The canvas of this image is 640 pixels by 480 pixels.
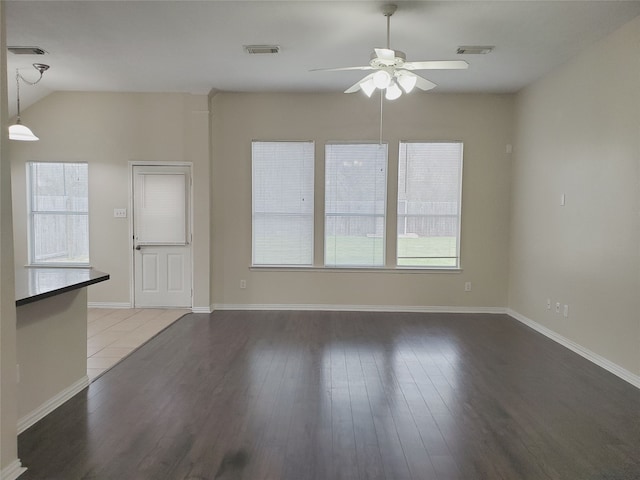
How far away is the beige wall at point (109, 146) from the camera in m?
5.80

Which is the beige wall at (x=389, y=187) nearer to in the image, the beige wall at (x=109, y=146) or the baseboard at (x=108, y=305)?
the beige wall at (x=109, y=146)

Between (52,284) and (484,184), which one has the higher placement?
(484,184)

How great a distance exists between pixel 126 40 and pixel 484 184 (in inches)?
184

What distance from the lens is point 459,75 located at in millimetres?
4902

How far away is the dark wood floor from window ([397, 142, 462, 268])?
5.45 feet

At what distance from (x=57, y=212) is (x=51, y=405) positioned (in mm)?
3923

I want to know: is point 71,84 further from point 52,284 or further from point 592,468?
point 592,468

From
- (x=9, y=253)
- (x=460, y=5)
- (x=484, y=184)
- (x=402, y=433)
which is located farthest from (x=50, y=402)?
(x=484, y=184)

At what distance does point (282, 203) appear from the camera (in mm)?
5863

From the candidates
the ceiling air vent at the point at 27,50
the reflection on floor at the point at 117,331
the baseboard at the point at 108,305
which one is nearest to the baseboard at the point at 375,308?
the reflection on floor at the point at 117,331

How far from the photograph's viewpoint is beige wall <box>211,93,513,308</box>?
5754mm

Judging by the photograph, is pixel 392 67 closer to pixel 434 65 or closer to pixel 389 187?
pixel 434 65

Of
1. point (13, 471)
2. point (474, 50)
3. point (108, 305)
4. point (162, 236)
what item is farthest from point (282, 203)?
point (13, 471)

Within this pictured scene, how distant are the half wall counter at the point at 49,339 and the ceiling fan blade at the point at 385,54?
266 cm
